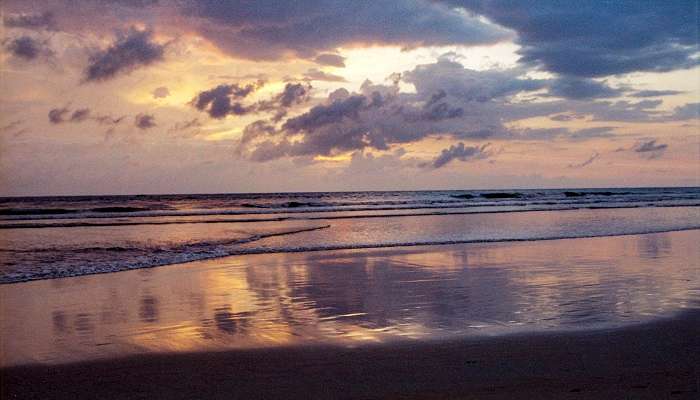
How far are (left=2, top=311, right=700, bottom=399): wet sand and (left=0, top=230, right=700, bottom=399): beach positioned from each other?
0.03 m

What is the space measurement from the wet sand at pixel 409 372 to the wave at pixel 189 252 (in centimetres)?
819

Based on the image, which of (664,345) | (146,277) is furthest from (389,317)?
(146,277)

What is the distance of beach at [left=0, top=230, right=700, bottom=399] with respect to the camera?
6023 mm

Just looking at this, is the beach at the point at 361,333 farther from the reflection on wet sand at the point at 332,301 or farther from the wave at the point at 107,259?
the wave at the point at 107,259

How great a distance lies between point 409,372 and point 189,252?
13.9 meters

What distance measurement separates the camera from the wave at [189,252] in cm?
1419

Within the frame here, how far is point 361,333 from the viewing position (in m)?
8.03

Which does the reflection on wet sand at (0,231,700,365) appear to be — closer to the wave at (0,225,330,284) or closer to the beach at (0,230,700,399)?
the beach at (0,230,700,399)

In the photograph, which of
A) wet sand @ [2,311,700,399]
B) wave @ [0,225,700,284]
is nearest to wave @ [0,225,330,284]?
wave @ [0,225,700,284]

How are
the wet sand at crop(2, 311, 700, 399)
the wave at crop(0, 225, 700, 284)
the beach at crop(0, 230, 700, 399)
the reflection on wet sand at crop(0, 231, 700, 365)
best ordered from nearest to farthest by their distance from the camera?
the wet sand at crop(2, 311, 700, 399) → the beach at crop(0, 230, 700, 399) → the reflection on wet sand at crop(0, 231, 700, 365) → the wave at crop(0, 225, 700, 284)

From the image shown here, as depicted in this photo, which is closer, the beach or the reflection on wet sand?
the beach

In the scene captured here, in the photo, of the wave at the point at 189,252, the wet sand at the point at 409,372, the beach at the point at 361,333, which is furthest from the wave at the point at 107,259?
the wet sand at the point at 409,372

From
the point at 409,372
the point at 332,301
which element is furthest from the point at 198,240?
the point at 409,372

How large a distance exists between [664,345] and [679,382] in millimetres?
1543
